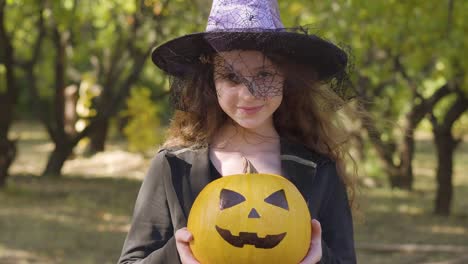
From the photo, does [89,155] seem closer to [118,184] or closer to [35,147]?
[35,147]

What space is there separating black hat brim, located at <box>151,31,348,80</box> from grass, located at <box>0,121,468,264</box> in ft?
11.4

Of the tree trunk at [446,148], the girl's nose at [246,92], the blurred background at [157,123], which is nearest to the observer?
the girl's nose at [246,92]

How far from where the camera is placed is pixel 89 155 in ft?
61.9

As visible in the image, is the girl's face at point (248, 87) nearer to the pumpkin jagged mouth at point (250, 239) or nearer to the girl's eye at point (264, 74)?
the girl's eye at point (264, 74)

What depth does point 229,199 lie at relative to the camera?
2629 mm

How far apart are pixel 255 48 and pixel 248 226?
0.55 m

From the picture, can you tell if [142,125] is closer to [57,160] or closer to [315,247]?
[57,160]

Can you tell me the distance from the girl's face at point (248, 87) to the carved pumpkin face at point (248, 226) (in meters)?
0.23

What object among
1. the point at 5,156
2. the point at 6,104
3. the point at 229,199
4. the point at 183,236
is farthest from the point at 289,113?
the point at 6,104

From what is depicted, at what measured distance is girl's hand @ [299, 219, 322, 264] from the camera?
264 cm

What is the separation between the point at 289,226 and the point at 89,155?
1657cm

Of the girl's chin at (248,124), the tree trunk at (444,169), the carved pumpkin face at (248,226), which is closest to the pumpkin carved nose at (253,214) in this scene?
the carved pumpkin face at (248,226)

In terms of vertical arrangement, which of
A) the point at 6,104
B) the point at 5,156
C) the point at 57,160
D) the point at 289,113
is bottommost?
the point at 57,160

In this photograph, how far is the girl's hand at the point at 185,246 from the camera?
262 cm
